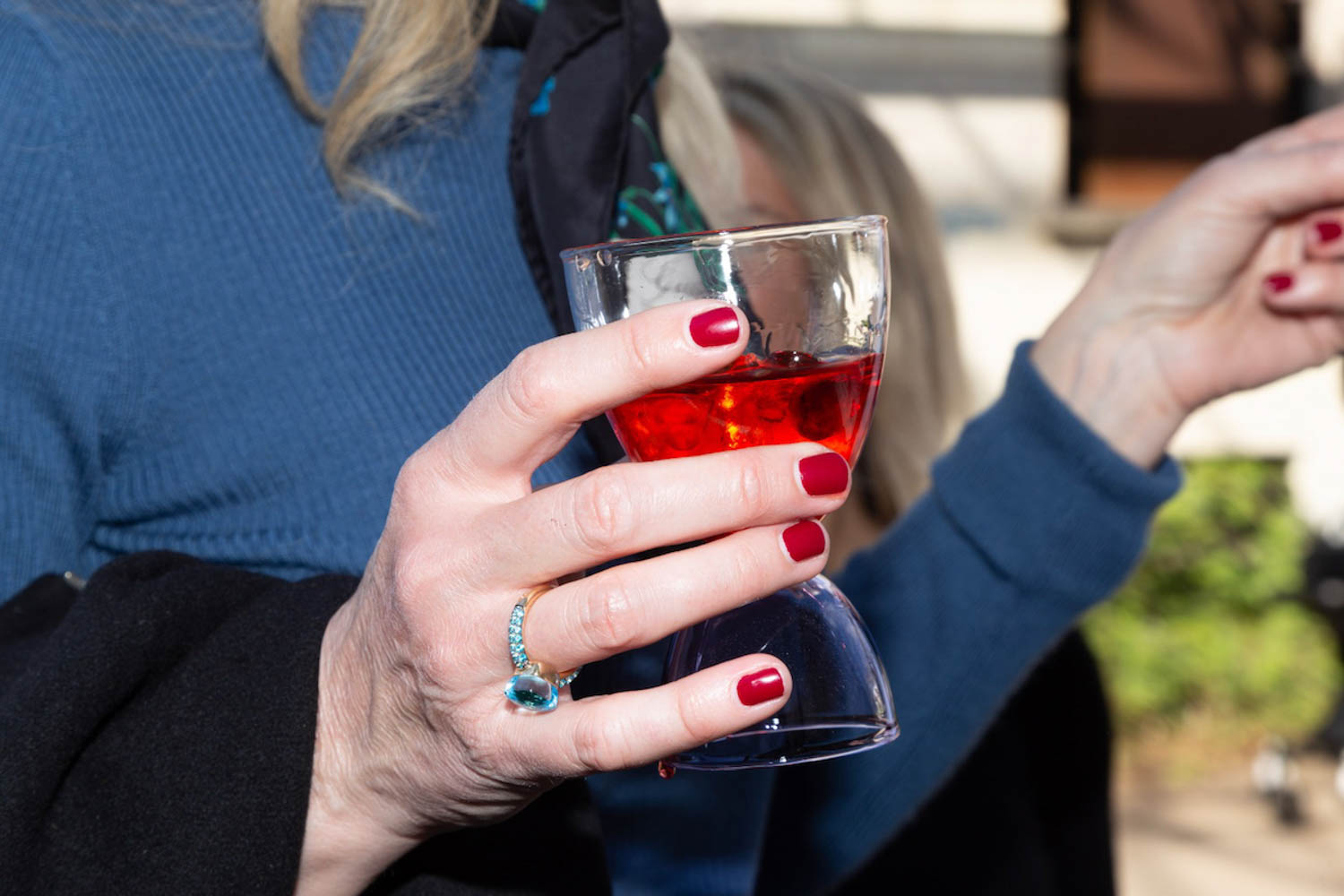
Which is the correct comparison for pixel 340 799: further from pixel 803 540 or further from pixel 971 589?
pixel 971 589

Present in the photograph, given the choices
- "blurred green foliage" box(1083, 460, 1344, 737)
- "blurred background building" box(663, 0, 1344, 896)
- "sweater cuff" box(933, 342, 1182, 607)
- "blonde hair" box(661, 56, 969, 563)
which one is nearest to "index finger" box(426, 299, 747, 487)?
"sweater cuff" box(933, 342, 1182, 607)

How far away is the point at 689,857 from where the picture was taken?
1289 mm

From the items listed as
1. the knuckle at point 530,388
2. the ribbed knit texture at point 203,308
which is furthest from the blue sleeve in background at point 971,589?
the knuckle at point 530,388

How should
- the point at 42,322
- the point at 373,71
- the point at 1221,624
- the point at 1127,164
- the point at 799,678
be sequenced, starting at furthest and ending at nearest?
1. the point at 1127,164
2. the point at 1221,624
3. the point at 373,71
4. the point at 42,322
5. the point at 799,678

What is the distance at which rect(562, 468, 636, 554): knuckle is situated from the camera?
0.70 metres

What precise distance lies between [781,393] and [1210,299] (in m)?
0.96

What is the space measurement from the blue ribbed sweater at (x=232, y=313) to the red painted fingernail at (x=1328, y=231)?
0.88 meters

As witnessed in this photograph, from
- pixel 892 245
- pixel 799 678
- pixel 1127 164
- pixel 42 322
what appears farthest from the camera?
pixel 1127 164

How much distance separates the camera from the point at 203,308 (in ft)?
3.55

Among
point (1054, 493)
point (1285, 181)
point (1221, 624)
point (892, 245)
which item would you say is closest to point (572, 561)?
point (1054, 493)

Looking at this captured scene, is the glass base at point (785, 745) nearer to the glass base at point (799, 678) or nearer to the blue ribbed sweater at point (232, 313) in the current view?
the glass base at point (799, 678)

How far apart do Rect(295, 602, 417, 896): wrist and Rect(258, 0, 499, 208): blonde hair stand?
0.46 metres

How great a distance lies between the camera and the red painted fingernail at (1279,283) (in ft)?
4.88

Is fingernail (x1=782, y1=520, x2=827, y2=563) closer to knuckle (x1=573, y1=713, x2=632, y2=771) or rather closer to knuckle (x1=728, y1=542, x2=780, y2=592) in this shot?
knuckle (x1=728, y1=542, x2=780, y2=592)
